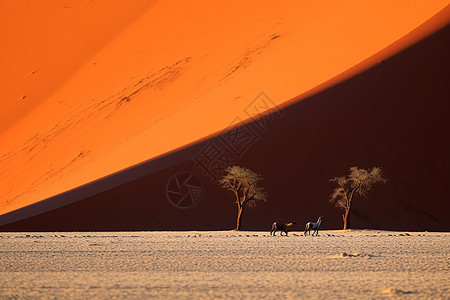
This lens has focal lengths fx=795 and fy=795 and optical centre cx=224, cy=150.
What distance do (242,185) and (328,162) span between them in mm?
4830

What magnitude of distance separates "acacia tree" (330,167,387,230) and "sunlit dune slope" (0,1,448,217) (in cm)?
783

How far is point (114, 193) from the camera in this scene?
38.8 metres

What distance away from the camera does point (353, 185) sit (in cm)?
3709

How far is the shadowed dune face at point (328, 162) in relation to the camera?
38031 millimetres

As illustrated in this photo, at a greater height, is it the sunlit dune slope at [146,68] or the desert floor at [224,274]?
the sunlit dune slope at [146,68]

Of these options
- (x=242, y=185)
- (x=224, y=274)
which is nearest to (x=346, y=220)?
(x=242, y=185)

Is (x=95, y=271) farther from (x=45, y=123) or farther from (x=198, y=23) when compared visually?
(x=198, y=23)

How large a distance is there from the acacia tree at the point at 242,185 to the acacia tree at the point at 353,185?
3682mm

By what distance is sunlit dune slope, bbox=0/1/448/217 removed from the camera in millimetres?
46031

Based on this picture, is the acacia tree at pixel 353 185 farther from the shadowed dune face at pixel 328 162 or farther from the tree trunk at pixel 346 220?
the shadowed dune face at pixel 328 162

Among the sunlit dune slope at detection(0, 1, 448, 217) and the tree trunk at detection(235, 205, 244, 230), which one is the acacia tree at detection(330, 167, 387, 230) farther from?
the sunlit dune slope at detection(0, 1, 448, 217)

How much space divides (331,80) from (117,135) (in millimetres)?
14869

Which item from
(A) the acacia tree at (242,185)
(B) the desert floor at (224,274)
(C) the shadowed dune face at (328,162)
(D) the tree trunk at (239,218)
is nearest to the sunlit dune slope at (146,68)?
(C) the shadowed dune face at (328,162)

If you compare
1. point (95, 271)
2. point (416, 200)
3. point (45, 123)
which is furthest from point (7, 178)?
point (95, 271)
